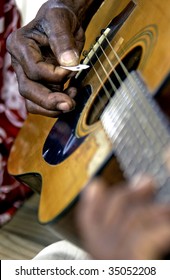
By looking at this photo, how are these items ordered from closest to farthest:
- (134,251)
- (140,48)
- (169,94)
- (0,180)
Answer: (134,251) < (169,94) < (140,48) < (0,180)

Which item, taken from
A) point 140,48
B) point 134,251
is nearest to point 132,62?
point 140,48

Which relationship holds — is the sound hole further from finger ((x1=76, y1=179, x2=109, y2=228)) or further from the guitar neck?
finger ((x1=76, y1=179, x2=109, y2=228))

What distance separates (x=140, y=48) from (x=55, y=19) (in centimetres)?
28

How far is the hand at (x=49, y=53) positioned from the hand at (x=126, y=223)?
43cm

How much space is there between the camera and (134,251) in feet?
1.57

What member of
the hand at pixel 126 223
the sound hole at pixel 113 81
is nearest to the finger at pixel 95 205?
the hand at pixel 126 223

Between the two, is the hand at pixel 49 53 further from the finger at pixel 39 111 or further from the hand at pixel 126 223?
the hand at pixel 126 223

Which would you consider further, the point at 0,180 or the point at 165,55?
the point at 0,180

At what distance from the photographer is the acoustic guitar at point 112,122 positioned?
0.65 metres

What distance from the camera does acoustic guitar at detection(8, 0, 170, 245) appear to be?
2.12ft

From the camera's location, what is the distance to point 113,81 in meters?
0.83

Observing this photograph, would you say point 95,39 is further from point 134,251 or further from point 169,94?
point 134,251

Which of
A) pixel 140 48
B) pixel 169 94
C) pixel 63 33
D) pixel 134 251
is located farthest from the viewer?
pixel 63 33

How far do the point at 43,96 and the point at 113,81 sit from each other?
0.64 ft
